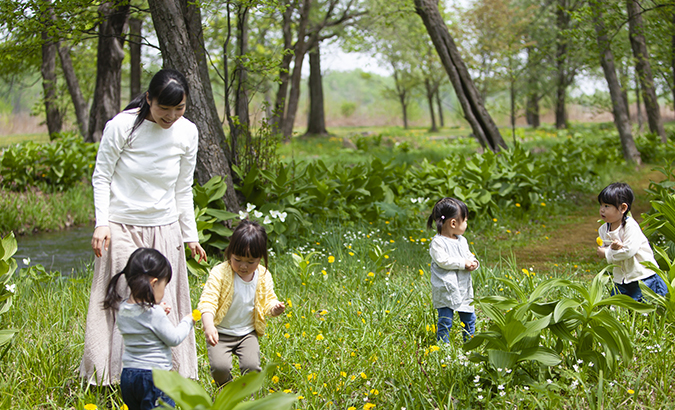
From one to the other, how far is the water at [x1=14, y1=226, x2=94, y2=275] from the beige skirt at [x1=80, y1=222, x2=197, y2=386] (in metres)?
2.92

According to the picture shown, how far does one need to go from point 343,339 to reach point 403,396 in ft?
2.65

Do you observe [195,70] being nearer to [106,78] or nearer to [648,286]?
[648,286]

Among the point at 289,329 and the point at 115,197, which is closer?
the point at 115,197

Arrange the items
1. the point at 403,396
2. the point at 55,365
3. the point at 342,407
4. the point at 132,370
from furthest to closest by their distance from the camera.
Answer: the point at 55,365
the point at 342,407
the point at 403,396
the point at 132,370

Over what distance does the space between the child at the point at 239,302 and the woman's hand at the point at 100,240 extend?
55cm

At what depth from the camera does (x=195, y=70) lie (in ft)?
15.9

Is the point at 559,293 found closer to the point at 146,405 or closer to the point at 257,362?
the point at 257,362

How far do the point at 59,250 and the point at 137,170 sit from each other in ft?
15.1

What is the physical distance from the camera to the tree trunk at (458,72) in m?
8.20

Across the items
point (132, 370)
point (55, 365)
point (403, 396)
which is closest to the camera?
point (132, 370)

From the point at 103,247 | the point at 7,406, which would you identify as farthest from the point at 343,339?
the point at 7,406

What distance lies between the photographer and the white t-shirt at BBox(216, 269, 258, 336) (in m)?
2.50

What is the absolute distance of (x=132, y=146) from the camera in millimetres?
2639

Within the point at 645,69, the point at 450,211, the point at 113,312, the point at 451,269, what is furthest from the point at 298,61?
the point at 113,312
